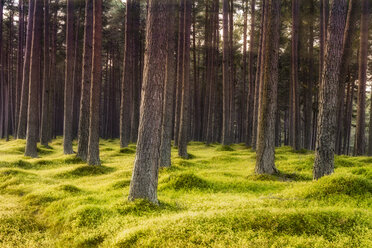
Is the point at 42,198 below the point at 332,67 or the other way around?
below

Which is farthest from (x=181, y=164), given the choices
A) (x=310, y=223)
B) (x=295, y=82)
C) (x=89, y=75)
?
(x=295, y=82)

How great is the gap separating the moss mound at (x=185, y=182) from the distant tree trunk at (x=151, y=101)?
2.08 m

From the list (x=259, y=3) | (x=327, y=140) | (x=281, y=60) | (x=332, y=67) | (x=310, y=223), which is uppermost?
(x=259, y=3)

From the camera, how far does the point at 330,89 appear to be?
9148 mm

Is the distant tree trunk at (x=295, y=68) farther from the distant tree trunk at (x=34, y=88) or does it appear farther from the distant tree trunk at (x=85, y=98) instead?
the distant tree trunk at (x=34, y=88)

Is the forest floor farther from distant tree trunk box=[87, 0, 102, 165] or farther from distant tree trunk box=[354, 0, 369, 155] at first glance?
distant tree trunk box=[354, 0, 369, 155]

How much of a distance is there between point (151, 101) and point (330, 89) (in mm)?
5599

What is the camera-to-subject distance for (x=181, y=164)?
47.6 feet

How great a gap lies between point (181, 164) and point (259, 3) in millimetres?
19922

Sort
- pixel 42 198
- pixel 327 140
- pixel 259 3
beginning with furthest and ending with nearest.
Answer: pixel 259 3 < pixel 327 140 < pixel 42 198

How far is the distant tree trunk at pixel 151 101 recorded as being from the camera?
738 cm

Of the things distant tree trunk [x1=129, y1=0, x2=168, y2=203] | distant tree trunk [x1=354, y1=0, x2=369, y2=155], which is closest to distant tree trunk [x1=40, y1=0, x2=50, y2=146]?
distant tree trunk [x1=129, y1=0, x2=168, y2=203]

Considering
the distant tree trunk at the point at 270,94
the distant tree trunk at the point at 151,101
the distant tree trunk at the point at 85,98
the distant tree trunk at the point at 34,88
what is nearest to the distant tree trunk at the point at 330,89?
the distant tree trunk at the point at 270,94

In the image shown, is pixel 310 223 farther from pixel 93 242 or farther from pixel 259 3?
pixel 259 3
